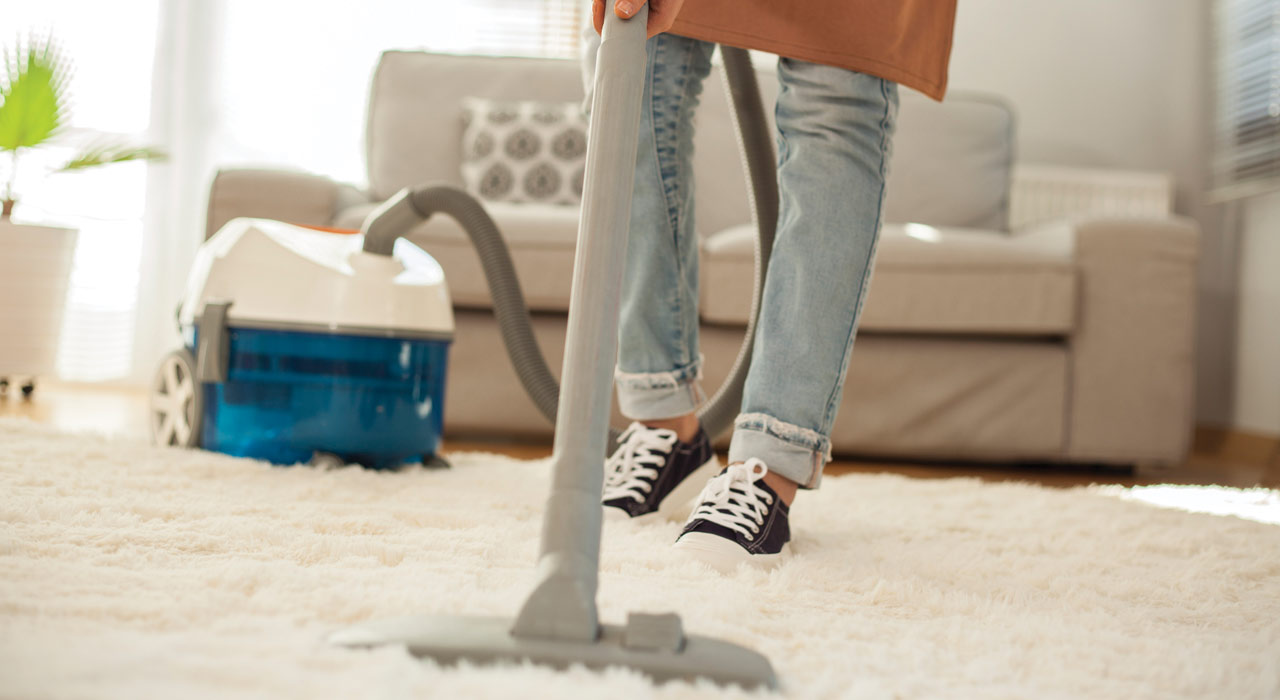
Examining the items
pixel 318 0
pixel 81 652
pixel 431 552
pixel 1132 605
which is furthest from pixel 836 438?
pixel 318 0

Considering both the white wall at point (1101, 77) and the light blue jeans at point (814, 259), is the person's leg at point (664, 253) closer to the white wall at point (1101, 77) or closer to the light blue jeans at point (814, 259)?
the light blue jeans at point (814, 259)

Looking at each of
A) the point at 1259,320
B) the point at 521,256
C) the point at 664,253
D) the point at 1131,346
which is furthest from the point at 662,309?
the point at 1259,320

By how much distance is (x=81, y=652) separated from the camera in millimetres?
446

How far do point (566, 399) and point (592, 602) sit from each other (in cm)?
11

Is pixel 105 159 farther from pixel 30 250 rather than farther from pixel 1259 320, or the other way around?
pixel 1259 320

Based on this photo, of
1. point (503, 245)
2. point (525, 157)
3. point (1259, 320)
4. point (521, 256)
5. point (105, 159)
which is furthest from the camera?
point (1259, 320)

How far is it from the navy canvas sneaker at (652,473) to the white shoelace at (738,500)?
5.5 inches

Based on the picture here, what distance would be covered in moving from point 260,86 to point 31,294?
3.94 feet

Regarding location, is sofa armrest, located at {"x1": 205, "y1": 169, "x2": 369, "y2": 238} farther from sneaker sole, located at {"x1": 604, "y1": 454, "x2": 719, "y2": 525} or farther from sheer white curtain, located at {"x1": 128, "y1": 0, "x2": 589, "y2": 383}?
sneaker sole, located at {"x1": 604, "y1": 454, "x2": 719, "y2": 525}

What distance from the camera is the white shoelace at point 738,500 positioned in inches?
30.8

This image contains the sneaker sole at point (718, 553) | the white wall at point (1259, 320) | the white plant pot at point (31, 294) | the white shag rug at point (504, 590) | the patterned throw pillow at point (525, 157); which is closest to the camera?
the white shag rug at point (504, 590)

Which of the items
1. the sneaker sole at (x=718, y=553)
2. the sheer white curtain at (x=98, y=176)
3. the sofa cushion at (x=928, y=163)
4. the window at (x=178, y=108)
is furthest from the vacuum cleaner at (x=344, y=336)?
the sheer white curtain at (x=98, y=176)

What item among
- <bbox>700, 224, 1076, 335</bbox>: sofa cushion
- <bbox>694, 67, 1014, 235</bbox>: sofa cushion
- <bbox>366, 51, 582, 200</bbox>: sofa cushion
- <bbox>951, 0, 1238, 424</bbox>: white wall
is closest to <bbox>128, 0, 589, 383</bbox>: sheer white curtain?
<bbox>366, 51, 582, 200</bbox>: sofa cushion

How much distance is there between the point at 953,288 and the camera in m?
1.81
